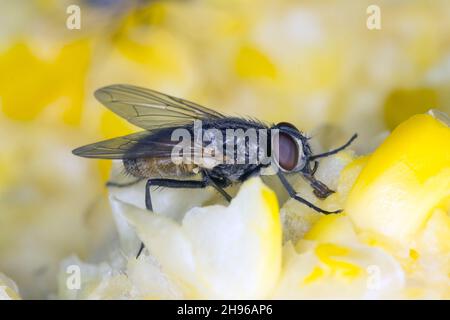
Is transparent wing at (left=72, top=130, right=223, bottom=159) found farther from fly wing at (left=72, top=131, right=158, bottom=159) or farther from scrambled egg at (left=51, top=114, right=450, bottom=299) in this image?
scrambled egg at (left=51, top=114, right=450, bottom=299)

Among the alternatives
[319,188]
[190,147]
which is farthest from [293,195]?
[190,147]

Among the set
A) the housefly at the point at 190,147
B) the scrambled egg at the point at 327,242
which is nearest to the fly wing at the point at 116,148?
the housefly at the point at 190,147

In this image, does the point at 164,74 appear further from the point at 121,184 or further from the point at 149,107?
the point at 121,184

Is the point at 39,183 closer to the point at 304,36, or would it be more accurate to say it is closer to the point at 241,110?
the point at 241,110

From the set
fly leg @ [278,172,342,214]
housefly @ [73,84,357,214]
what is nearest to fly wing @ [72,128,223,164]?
housefly @ [73,84,357,214]

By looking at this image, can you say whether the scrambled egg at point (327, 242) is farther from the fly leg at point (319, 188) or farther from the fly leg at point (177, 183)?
the fly leg at point (177, 183)
